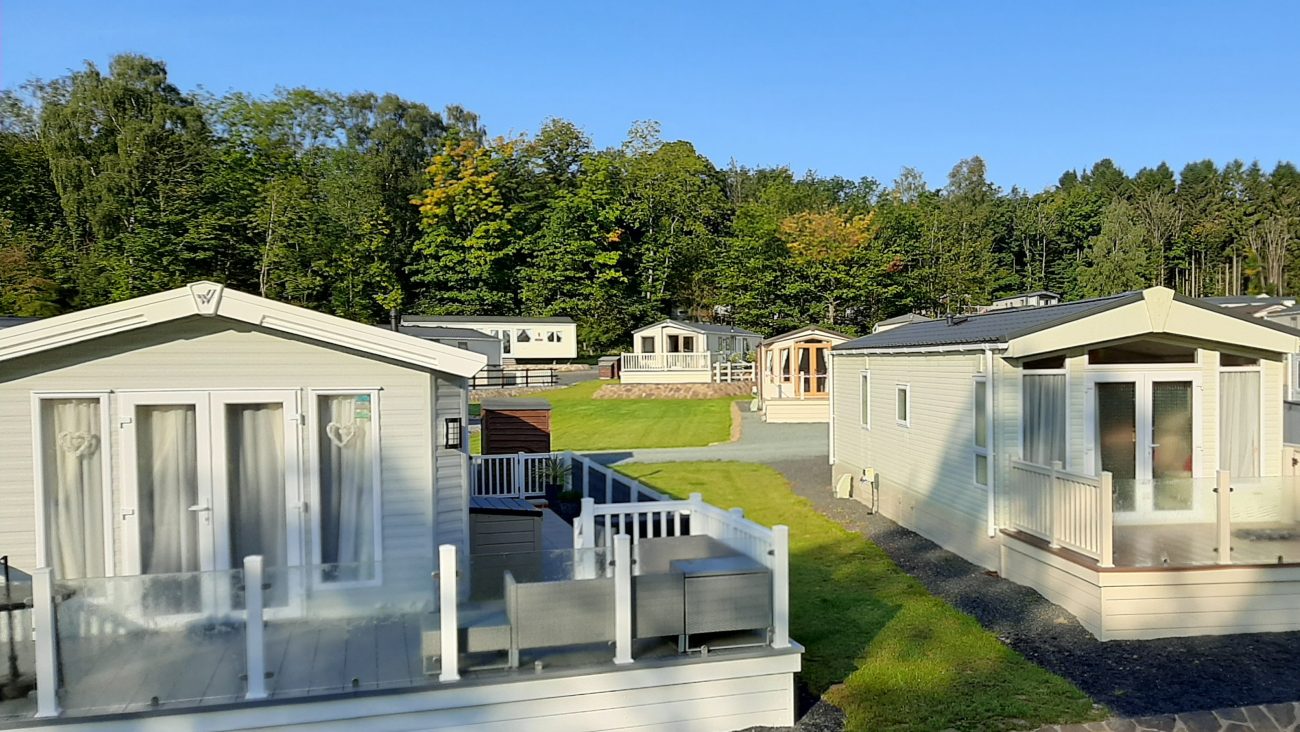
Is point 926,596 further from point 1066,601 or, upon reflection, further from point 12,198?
point 12,198

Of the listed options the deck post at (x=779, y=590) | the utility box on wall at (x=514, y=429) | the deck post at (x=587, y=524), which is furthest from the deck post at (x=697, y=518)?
the utility box on wall at (x=514, y=429)

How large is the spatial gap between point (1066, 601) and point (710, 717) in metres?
4.85

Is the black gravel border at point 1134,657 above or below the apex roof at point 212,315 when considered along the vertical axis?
below

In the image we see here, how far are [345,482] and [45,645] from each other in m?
2.59

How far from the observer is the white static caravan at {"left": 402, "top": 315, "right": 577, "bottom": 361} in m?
48.9

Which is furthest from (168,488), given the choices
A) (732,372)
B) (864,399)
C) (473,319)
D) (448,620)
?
(473,319)

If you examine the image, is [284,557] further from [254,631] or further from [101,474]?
[254,631]

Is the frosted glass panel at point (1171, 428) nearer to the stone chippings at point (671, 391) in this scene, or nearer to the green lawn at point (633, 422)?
the green lawn at point (633, 422)

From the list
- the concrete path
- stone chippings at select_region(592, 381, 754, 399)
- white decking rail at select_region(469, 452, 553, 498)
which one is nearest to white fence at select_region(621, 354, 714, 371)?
stone chippings at select_region(592, 381, 754, 399)

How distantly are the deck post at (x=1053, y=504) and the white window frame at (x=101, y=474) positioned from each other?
361 inches

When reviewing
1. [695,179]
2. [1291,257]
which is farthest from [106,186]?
[1291,257]

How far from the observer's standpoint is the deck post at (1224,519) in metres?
8.43

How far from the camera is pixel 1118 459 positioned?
33.8 ft

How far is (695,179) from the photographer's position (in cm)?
6300
